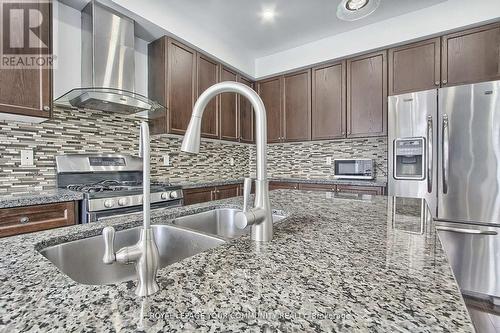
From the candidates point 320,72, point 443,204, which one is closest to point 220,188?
point 320,72

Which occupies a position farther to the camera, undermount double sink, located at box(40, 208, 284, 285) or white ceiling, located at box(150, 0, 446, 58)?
white ceiling, located at box(150, 0, 446, 58)

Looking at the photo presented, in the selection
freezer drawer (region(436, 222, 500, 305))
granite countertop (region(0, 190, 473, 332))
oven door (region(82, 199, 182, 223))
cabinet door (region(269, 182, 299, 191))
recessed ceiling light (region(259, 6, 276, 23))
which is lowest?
freezer drawer (region(436, 222, 500, 305))

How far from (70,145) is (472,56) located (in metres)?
3.89

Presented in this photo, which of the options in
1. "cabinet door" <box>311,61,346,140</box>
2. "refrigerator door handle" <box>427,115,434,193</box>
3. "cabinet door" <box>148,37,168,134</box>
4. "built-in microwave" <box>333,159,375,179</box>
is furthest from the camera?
"cabinet door" <box>311,61,346,140</box>

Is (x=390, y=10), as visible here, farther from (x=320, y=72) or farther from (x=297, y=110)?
(x=297, y=110)

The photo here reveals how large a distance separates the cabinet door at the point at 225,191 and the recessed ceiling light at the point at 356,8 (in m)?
2.18

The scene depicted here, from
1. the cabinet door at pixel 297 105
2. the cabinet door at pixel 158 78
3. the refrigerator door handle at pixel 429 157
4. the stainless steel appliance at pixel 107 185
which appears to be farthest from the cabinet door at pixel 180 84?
the refrigerator door handle at pixel 429 157

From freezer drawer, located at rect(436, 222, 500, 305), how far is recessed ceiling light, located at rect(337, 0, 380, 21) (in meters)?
1.91

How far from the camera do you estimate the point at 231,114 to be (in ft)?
11.6

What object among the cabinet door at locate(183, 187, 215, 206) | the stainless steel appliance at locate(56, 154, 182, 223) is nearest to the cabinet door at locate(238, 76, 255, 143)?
the cabinet door at locate(183, 187, 215, 206)

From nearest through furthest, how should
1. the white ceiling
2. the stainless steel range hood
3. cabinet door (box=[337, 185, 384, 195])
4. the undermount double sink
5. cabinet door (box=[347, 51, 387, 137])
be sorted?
the undermount double sink, the stainless steel range hood, the white ceiling, cabinet door (box=[337, 185, 384, 195]), cabinet door (box=[347, 51, 387, 137])

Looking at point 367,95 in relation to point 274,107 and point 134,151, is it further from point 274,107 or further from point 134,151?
point 134,151

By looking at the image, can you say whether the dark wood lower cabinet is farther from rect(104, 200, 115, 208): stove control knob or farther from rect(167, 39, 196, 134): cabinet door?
rect(167, 39, 196, 134): cabinet door

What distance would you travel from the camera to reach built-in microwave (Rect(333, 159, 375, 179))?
3.09 meters
